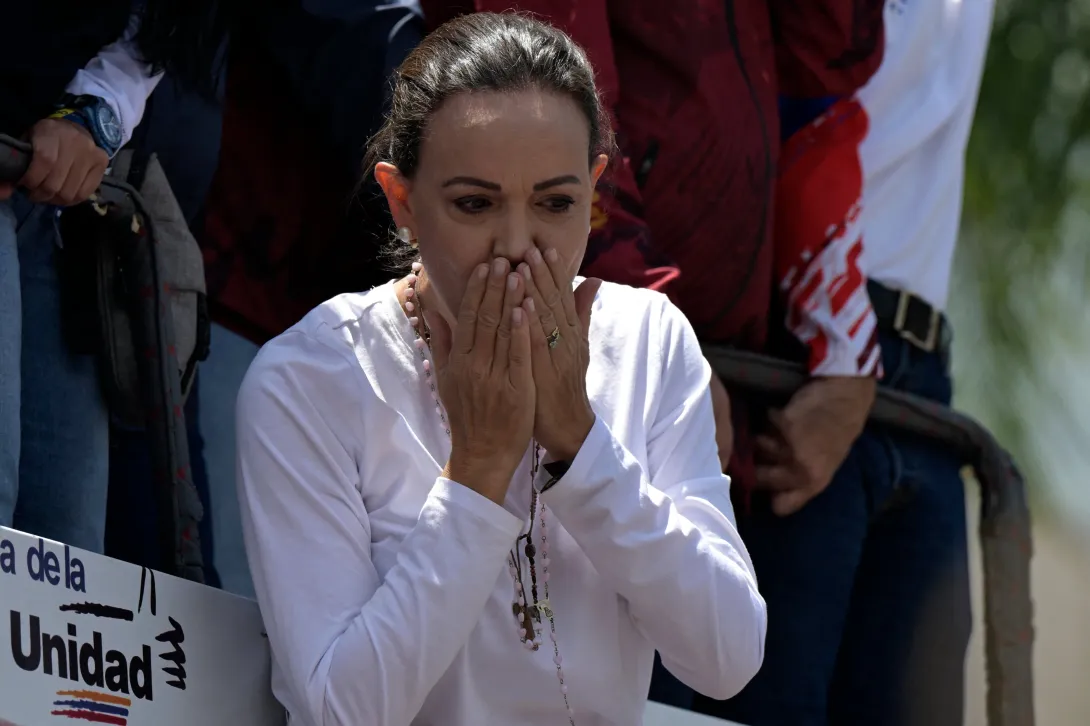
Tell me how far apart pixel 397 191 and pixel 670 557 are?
63cm

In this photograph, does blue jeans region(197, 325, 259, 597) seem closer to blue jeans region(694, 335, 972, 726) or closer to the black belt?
blue jeans region(694, 335, 972, 726)

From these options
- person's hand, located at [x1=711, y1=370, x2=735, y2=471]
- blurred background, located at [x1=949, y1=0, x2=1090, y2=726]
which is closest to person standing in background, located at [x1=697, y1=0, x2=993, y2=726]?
person's hand, located at [x1=711, y1=370, x2=735, y2=471]

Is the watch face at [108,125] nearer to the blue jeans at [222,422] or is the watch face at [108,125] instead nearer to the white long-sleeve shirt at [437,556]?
the white long-sleeve shirt at [437,556]

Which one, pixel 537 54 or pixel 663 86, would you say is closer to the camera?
pixel 537 54

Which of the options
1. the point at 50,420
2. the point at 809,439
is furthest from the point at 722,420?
the point at 50,420

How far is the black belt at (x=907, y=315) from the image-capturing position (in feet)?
11.2

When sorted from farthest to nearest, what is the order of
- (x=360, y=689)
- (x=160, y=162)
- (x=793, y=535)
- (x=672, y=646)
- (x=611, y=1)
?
(x=793, y=535) → (x=611, y=1) → (x=160, y=162) → (x=672, y=646) → (x=360, y=689)

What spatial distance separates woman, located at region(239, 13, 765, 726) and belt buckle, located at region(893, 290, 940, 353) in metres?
1.31

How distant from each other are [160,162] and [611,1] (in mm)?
882

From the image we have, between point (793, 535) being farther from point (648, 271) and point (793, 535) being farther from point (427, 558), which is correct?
point (427, 558)

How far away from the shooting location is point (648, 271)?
9.12 ft

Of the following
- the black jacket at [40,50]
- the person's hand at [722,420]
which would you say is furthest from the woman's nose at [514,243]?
the person's hand at [722,420]

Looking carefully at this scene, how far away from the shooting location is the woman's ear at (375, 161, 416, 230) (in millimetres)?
2221

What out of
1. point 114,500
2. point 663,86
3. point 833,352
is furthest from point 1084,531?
point 114,500
